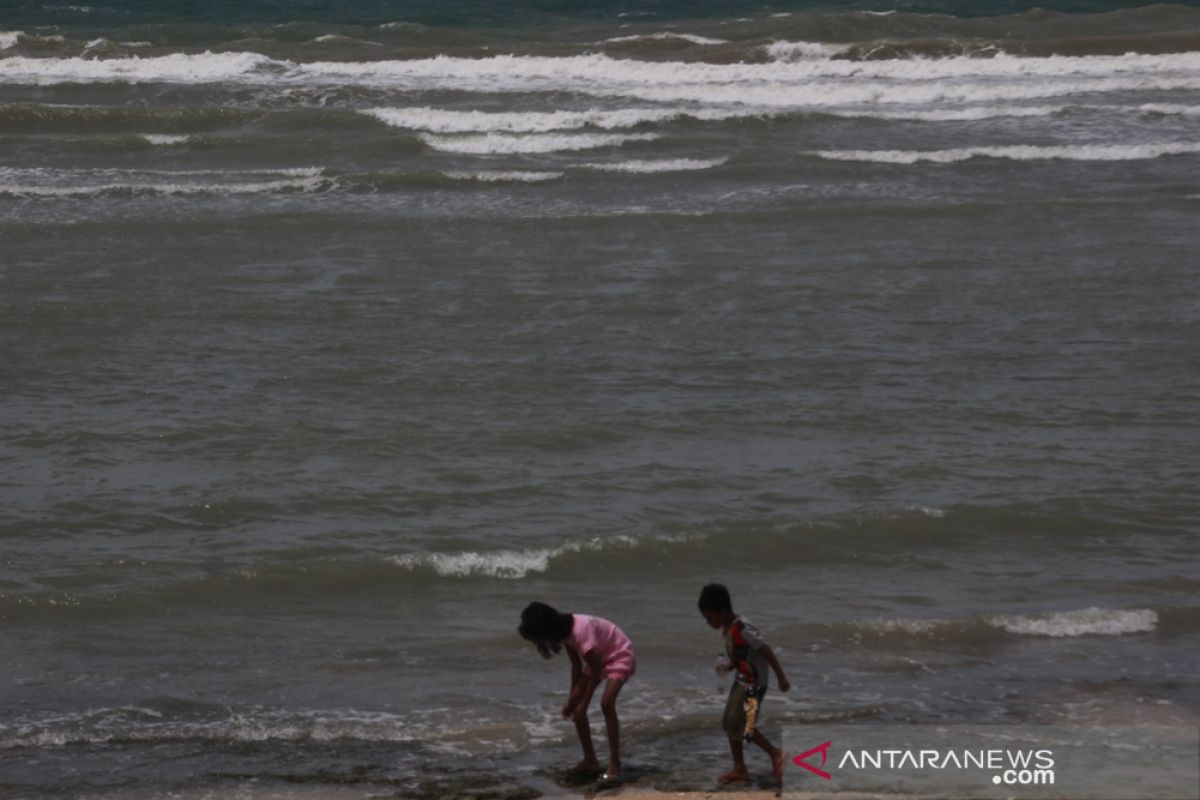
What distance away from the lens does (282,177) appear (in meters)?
23.3

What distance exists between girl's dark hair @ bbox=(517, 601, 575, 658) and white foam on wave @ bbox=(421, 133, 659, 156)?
1807 centimetres

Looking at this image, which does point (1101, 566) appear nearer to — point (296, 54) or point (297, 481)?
point (297, 481)

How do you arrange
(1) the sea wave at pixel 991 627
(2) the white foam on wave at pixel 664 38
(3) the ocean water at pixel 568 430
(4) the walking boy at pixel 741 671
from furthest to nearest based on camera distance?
(2) the white foam on wave at pixel 664 38
(1) the sea wave at pixel 991 627
(3) the ocean water at pixel 568 430
(4) the walking boy at pixel 741 671

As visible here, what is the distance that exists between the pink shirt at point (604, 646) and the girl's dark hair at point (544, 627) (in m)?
0.13

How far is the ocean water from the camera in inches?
364

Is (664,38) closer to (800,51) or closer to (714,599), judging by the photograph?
(800,51)

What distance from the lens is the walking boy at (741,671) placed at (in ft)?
25.2

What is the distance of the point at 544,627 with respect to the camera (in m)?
7.57

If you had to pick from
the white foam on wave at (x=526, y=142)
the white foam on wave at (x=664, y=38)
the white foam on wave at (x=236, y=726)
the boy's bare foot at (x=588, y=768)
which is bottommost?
the white foam on wave at (x=236, y=726)

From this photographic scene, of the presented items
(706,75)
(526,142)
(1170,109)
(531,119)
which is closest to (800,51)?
(706,75)

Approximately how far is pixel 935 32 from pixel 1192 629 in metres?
27.0

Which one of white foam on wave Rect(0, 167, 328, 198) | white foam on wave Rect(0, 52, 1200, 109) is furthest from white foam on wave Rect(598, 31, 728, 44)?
white foam on wave Rect(0, 167, 328, 198)

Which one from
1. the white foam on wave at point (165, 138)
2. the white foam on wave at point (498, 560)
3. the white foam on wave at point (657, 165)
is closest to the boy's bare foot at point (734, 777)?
the white foam on wave at point (498, 560)

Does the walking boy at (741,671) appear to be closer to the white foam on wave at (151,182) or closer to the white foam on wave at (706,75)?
the white foam on wave at (151,182)
